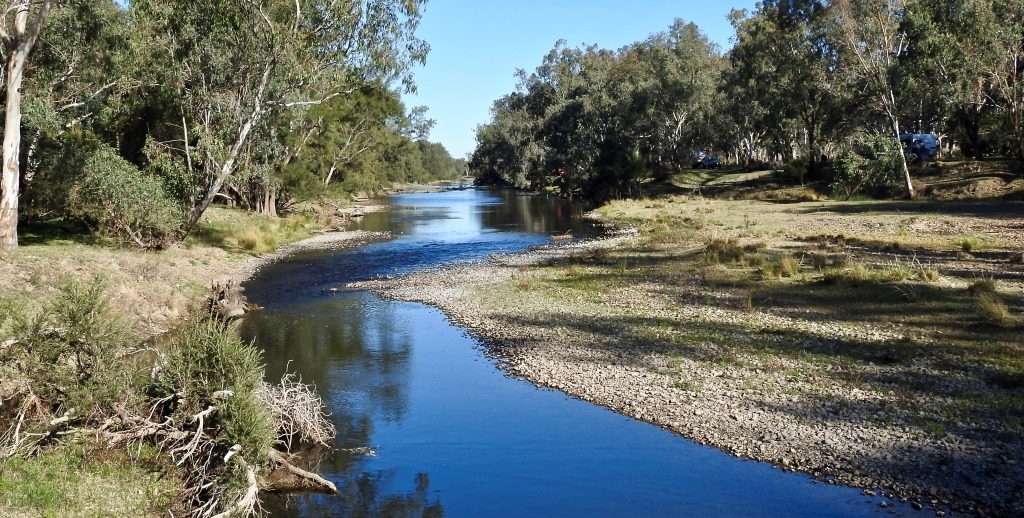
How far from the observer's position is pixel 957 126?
206 ft

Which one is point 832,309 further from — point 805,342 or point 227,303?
point 227,303

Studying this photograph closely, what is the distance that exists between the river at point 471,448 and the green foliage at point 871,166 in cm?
3846

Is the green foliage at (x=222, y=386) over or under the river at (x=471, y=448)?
over

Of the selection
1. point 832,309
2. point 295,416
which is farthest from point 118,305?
point 832,309

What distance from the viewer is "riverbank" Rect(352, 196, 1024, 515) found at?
40.1 ft

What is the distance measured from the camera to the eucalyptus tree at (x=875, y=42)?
4731 centimetres

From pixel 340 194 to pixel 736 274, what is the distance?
146 ft

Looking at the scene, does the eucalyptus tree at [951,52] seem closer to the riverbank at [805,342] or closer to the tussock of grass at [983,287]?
the riverbank at [805,342]

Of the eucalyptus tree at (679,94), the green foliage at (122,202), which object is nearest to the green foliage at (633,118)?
the eucalyptus tree at (679,94)

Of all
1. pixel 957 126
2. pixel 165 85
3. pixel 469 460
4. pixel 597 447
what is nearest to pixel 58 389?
pixel 469 460

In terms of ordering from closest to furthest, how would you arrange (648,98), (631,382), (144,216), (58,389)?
(58,389), (631,382), (144,216), (648,98)

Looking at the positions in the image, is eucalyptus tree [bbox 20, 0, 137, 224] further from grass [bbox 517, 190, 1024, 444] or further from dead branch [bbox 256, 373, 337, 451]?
dead branch [bbox 256, 373, 337, 451]

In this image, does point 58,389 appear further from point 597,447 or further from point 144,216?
point 144,216

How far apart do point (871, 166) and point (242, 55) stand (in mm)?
40073
